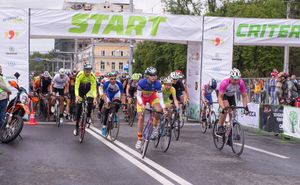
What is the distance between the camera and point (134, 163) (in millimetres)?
9180

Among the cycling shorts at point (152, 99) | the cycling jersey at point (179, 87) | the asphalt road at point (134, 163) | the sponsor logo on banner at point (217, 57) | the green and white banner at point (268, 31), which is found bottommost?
the asphalt road at point (134, 163)

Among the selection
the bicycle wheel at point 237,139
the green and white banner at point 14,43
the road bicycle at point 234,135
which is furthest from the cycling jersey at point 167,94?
the green and white banner at point 14,43

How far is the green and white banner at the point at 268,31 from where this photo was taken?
65.4ft

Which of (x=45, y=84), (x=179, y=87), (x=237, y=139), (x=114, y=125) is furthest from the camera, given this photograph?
(x=45, y=84)

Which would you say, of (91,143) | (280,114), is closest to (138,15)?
(280,114)

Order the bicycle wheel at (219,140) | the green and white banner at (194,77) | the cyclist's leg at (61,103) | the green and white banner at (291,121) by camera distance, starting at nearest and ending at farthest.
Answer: the bicycle wheel at (219,140)
the green and white banner at (291,121)
the cyclist's leg at (61,103)
the green and white banner at (194,77)

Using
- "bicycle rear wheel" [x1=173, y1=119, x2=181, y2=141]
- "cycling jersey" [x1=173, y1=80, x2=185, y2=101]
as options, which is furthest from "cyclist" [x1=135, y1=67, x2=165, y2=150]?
"cycling jersey" [x1=173, y1=80, x2=185, y2=101]

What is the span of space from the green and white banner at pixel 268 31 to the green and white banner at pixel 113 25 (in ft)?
5.96

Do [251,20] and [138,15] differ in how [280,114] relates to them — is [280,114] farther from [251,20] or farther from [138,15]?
[138,15]

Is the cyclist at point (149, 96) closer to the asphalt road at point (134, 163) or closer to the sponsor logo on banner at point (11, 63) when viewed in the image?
the asphalt road at point (134, 163)

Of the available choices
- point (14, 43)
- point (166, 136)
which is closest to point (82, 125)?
point (166, 136)

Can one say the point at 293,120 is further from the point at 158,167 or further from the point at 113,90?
the point at 158,167

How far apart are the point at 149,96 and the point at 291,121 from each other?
5.84 meters

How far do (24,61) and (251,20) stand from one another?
9.57 m
